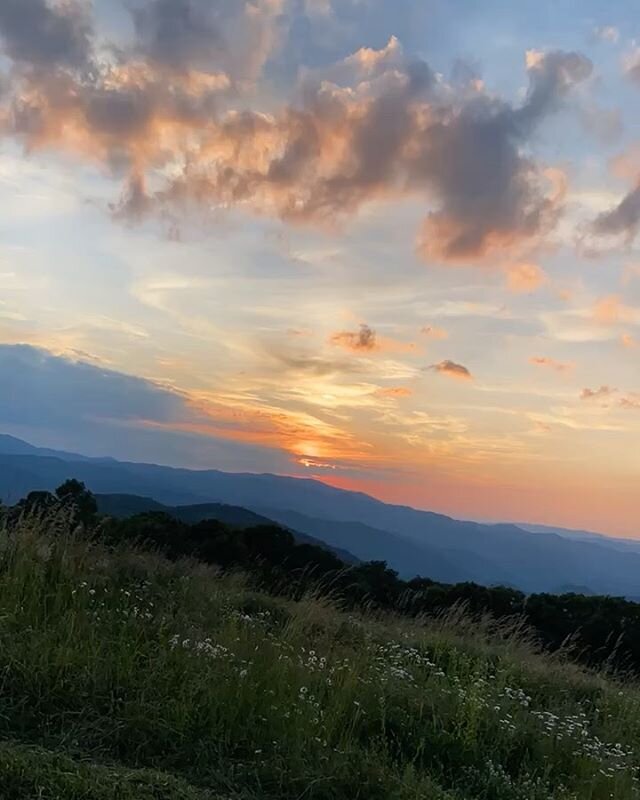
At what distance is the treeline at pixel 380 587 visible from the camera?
45.3 ft

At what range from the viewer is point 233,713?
4.49 meters

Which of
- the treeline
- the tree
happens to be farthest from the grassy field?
the treeline

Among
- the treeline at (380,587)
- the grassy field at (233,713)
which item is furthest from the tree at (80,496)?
the grassy field at (233,713)

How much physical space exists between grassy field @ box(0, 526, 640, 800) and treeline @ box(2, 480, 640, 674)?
645 centimetres

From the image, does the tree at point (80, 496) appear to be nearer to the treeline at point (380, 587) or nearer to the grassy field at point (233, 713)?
the treeline at point (380, 587)

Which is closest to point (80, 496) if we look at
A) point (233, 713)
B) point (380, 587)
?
point (380, 587)

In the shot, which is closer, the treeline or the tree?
the tree

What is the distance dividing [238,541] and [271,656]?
992 cm

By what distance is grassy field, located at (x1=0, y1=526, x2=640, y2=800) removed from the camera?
3.89m

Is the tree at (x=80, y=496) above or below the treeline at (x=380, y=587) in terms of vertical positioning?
above

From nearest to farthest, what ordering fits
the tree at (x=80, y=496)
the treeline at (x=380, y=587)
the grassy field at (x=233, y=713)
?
the grassy field at (x=233, y=713)
the tree at (x=80, y=496)
the treeline at (x=380, y=587)

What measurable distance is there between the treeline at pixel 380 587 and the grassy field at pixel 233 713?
645 cm

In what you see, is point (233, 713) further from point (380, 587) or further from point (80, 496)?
point (380, 587)

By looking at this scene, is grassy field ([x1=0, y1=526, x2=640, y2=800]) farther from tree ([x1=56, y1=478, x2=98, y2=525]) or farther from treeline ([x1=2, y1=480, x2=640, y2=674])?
treeline ([x1=2, y1=480, x2=640, y2=674])
